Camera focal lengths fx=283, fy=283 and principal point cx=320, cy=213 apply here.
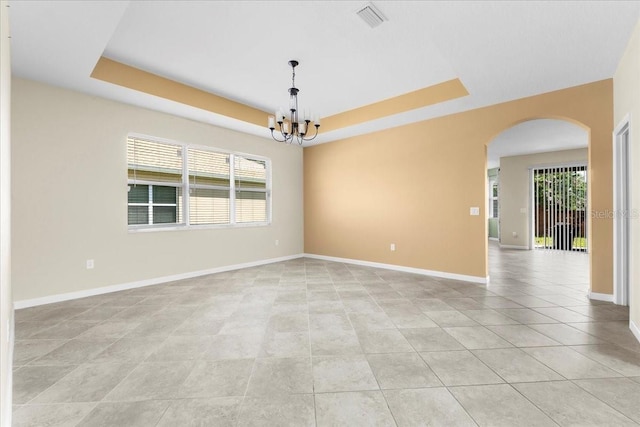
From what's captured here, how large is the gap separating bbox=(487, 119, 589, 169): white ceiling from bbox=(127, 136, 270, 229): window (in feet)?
16.5

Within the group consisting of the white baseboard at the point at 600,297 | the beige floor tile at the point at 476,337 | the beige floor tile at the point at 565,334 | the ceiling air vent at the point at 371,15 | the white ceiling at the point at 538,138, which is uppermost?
the ceiling air vent at the point at 371,15

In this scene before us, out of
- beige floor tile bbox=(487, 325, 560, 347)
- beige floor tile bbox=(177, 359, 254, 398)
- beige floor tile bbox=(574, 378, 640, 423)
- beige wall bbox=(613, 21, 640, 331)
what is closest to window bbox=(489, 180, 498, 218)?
beige wall bbox=(613, 21, 640, 331)

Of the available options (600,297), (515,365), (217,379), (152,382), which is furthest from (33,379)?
(600,297)

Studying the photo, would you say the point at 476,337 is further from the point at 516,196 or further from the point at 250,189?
the point at 516,196

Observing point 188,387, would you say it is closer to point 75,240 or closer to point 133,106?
point 75,240

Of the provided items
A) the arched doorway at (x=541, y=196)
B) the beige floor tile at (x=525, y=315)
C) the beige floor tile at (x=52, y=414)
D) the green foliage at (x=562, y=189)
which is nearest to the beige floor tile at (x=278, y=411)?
the beige floor tile at (x=52, y=414)

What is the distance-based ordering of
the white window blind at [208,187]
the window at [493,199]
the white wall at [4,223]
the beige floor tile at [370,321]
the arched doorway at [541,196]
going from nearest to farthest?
1. the white wall at [4,223]
2. the beige floor tile at [370,321]
3. the white window blind at [208,187]
4. the arched doorway at [541,196]
5. the window at [493,199]

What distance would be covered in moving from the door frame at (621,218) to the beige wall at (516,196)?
223 inches

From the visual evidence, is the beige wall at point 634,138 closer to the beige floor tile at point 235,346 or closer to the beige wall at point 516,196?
the beige floor tile at point 235,346

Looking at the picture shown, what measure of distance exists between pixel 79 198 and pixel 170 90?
1.90 meters

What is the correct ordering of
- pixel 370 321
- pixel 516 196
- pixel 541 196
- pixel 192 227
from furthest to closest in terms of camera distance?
pixel 516 196 → pixel 541 196 → pixel 192 227 → pixel 370 321

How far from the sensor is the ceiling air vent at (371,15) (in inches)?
97.9

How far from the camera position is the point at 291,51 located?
327 cm

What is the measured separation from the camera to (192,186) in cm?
502
